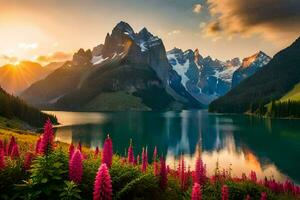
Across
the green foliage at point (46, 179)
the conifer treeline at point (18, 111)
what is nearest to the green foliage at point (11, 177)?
the green foliage at point (46, 179)

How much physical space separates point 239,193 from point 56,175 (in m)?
14.6

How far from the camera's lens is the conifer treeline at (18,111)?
144125mm

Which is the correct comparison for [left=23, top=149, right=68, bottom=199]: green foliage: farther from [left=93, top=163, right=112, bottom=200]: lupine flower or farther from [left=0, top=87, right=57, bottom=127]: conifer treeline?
[left=0, top=87, right=57, bottom=127]: conifer treeline

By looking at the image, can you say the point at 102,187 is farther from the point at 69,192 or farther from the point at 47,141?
the point at 47,141

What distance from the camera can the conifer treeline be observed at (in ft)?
473

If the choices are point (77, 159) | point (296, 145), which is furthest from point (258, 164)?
point (77, 159)

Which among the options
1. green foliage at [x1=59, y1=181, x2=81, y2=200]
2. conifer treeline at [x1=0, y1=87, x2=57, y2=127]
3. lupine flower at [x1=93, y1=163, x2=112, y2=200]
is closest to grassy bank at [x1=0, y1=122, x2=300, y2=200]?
green foliage at [x1=59, y1=181, x2=81, y2=200]

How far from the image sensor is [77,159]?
13406mm

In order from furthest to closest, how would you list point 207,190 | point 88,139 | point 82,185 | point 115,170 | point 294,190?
point 88,139 → point 294,190 → point 207,190 → point 115,170 → point 82,185

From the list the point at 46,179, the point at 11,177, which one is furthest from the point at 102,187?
the point at 11,177

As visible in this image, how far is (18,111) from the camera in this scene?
15912 centimetres

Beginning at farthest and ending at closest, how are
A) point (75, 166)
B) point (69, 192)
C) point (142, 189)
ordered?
point (142, 189), point (75, 166), point (69, 192)

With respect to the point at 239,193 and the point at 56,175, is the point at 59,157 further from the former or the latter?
the point at 239,193

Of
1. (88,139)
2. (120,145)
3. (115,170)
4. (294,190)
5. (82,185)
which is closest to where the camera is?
(82,185)
